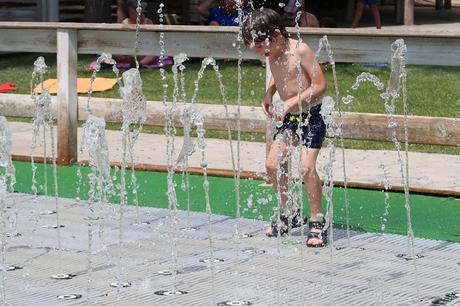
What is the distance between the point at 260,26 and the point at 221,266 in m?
1.27

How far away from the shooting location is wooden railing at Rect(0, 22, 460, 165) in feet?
24.1

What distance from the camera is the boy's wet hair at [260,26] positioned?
5977 millimetres

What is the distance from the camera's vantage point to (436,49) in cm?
728

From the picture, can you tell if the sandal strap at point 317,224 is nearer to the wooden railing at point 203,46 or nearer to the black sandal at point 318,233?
the black sandal at point 318,233

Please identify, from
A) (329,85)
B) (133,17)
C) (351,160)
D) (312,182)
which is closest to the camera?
(312,182)

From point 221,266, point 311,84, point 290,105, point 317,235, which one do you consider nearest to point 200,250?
point 221,266

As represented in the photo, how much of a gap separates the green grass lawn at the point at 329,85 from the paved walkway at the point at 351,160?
58cm

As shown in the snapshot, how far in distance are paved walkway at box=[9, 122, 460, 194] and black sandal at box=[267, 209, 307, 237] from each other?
1481 millimetres

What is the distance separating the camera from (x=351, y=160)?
29.2 feet

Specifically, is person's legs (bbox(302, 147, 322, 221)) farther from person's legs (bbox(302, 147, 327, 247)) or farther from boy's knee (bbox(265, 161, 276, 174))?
boy's knee (bbox(265, 161, 276, 174))

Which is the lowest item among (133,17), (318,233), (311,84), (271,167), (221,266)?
(221,266)

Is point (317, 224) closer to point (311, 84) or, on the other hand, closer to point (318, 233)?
point (318, 233)

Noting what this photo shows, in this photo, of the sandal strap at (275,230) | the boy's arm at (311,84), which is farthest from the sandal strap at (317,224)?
the boy's arm at (311,84)

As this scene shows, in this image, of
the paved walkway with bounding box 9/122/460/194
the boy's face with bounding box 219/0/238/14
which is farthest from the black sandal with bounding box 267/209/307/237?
the boy's face with bounding box 219/0/238/14
